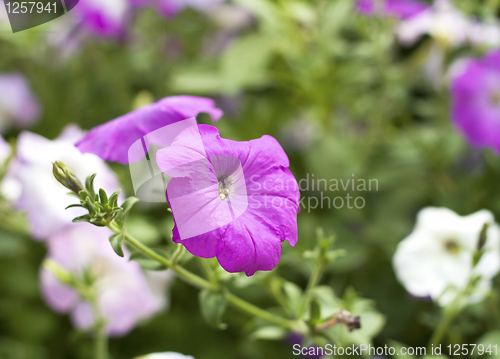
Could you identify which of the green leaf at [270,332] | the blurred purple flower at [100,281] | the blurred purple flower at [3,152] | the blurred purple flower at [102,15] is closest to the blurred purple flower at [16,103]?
the blurred purple flower at [102,15]

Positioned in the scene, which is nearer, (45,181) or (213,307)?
(213,307)

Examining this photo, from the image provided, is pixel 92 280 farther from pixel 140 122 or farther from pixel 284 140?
pixel 284 140

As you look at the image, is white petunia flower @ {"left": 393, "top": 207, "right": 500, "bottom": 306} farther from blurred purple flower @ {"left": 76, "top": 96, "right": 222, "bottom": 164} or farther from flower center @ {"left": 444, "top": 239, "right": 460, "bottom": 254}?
blurred purple flower @ {"left": 76, "top": 96, "right": 222, "bottom": 164}

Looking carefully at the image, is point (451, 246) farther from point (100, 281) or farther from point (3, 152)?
point (3, 152)

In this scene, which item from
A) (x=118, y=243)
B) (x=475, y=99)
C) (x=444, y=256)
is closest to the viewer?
(x=118, y=243)

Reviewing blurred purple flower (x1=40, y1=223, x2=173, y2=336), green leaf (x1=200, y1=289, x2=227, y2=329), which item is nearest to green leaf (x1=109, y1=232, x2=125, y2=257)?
green leaf (x1=200, y1=289, x2=227, y2=329)

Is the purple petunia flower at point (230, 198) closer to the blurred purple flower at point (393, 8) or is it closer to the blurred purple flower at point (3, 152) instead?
the blurred purple flower at point (3, 152)

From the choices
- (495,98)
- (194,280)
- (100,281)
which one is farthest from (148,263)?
(495,98)
